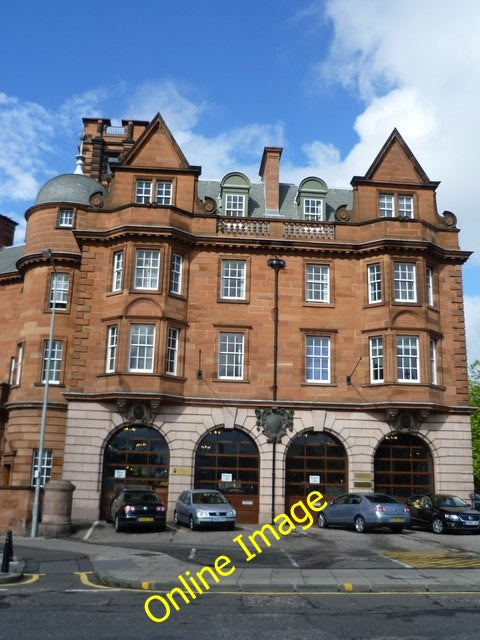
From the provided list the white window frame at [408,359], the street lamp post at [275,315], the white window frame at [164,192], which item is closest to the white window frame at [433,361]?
the white window frame at [408,359]

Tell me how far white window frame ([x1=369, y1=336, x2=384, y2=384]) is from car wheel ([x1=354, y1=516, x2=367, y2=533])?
7.22 meters

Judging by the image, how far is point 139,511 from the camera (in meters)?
24.0

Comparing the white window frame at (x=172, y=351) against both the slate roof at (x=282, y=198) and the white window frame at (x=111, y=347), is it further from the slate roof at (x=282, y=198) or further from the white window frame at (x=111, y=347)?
the slate roof at (x=282, y=198)

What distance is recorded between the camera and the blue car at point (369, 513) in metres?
23.4

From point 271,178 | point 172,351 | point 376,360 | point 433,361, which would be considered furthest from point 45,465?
point 433,361

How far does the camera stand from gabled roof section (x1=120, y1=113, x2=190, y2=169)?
31859 millimetres

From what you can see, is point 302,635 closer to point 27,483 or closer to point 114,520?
point 114,520

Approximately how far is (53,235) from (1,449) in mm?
11648

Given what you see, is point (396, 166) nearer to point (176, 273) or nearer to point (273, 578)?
point (176, 273)

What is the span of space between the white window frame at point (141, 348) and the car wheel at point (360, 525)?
1072 cm

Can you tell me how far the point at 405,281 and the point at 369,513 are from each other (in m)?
11.6

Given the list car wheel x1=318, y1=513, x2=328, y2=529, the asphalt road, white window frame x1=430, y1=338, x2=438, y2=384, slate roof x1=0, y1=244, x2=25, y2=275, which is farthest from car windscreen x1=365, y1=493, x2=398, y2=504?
slate roof x1=0, y1=244, x2=25, y2=275

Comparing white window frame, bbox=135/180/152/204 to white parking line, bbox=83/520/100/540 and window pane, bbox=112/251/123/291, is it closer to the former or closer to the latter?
window pane, bbox=112/251/123/291

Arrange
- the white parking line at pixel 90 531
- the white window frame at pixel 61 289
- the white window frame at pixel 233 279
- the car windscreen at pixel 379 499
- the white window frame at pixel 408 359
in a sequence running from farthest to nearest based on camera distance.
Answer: the white window frame at pixel 61 289
the white window frame at pixel 233 279
the white window frame at pixel 408 359
the car windscreen at pixel 379 499
the white parking line at pixel 90 531
